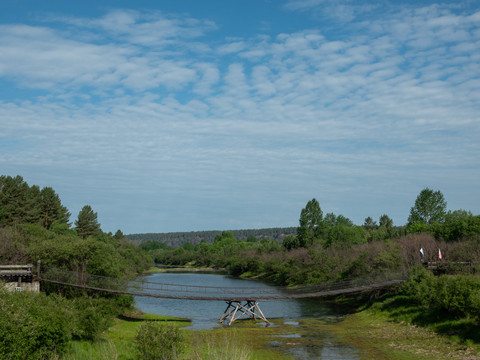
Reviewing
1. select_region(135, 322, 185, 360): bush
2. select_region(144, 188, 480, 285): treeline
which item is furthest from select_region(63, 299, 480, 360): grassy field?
select_region(144, 188, 480, 285): treeline

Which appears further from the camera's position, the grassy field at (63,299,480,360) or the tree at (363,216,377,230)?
the tree at (363,216,377,230)

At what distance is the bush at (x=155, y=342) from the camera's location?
23.3 meters

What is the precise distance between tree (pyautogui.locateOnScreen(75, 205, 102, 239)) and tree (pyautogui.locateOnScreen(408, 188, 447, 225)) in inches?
3097

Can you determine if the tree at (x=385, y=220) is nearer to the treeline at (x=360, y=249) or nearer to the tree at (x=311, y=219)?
the treeline at (x=360, y=249)

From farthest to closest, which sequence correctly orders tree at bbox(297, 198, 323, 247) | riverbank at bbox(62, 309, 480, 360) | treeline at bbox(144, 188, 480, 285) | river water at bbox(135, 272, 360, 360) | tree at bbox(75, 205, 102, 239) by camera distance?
tree at bbox(297, 198, 323, 247), tree at bbox(75, 205, 102, 239), treeline at bbox(144, 188, 480, 285), river water at bbox(135, 272, 360, 360), riverbank at bbox(62, 309, 480, 360)

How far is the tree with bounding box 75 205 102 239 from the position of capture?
112812mm

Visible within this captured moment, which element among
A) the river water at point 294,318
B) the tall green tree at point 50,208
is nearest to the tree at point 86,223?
the tall green tree at point 50,208

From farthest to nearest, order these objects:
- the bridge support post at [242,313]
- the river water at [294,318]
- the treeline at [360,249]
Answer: the treeline at [360,249], the bridge support post at [242,313], the river water at [294,318]

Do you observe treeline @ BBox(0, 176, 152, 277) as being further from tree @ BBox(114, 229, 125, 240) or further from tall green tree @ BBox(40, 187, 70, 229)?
tree @ BBox(114, 229, 125, 240)

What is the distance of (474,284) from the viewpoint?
35656mm

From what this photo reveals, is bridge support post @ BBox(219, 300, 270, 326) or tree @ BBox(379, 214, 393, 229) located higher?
tree @ BBox(379, 214, 393, 229)

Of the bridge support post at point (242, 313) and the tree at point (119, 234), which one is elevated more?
the tree at point (119, 234)

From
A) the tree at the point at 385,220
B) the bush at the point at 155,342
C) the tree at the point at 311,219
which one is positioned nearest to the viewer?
the bush at the point at 155,342

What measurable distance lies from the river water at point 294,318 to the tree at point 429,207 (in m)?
49.5
